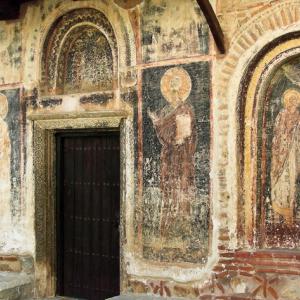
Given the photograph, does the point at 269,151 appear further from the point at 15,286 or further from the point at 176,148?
the point at 15,286

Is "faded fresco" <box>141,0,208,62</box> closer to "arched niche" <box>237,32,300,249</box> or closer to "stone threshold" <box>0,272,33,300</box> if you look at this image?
"arched niche" <box>237,32,300,249</box>

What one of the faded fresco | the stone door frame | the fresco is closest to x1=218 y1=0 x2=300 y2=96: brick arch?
the faded fresco

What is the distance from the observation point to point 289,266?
6.48 metres

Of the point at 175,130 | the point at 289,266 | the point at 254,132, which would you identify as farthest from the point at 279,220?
the point at 175,130

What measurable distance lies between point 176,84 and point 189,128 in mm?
547

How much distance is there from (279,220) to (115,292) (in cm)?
250

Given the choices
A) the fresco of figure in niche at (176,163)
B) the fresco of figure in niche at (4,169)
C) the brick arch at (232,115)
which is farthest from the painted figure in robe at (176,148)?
the fresco of figure in niche at (4,169)

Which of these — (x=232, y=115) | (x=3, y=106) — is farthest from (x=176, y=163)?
(x=3, y=106)

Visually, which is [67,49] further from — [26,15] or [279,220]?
[279,220]

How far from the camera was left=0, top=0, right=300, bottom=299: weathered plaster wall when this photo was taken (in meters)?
6.73

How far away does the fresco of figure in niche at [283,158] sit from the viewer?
6730 millimetres

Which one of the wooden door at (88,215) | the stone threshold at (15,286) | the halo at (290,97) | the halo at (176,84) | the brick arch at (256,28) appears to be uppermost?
the brick arch at (256,28)

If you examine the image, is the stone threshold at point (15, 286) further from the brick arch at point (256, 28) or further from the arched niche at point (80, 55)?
the brick arch at point (256, 28)

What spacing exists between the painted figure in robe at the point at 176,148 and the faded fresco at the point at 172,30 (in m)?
0.26
